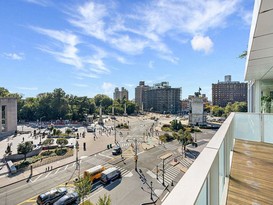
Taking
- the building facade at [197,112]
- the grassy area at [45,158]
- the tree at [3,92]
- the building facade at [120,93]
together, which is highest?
the building facade at [120,93]

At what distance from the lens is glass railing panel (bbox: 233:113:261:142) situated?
17.4 feet

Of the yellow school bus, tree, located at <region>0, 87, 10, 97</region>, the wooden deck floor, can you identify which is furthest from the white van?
tree, located at <region>0, 87, 10, 97</region>

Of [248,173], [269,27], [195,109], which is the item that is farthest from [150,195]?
[195,109]

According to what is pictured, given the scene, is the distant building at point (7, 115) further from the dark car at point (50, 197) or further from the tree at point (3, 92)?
the dark car at point (50, 197)

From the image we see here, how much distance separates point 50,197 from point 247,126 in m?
13.8

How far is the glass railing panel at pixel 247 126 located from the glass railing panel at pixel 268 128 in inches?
5.9

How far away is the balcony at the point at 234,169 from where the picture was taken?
0.97 meters

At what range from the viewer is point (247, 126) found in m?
5.53

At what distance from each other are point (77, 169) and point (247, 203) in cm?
1898

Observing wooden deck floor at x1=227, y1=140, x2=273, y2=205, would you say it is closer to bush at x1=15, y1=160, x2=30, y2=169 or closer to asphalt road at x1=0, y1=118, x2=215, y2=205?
asphalt road at x1=0, y1=118, x2=215, y2=205

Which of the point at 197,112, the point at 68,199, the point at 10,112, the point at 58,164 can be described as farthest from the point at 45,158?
the point at 197,112

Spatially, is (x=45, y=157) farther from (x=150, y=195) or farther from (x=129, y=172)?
(x=150, y=195)

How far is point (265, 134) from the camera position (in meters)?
5.31

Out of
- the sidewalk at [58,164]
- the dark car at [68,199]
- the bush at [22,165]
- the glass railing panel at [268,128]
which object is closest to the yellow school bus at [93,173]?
the dark car at [68,199]
